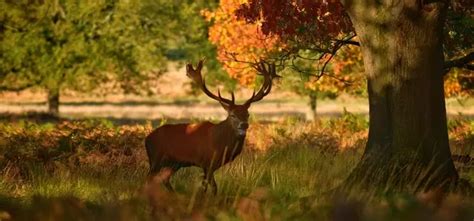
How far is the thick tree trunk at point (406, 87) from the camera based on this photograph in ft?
29.6

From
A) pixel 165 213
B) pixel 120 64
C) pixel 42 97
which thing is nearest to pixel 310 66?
pixel 120 64

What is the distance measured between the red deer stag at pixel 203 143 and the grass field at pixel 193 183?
223 mm

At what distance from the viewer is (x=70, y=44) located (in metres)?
31.9

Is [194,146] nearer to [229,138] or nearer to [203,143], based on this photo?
[203,143]

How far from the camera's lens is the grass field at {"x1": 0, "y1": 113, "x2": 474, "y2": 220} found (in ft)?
18.6

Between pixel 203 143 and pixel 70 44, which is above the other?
pixel 70 44

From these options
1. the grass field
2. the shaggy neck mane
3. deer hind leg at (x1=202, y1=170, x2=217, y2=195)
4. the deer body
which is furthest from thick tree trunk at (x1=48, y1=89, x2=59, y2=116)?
deer hind leg at (x1=202, y1=170, x2=217, y2=195)

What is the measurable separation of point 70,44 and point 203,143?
940 inches

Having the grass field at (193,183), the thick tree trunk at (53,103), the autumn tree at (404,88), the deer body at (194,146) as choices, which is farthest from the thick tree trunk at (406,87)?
the thick tree trunk at (53,103)

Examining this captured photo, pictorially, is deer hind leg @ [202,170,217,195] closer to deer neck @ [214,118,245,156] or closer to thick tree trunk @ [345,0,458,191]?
deer neck @ [214,118,245,156]

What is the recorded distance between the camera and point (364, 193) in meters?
7.73

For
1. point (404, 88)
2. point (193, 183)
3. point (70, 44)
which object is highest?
point (70, 44)

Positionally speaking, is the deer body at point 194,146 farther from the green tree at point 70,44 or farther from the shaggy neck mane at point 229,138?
the green tree at point 70,44

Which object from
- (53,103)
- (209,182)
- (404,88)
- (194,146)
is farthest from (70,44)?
(209,182)
